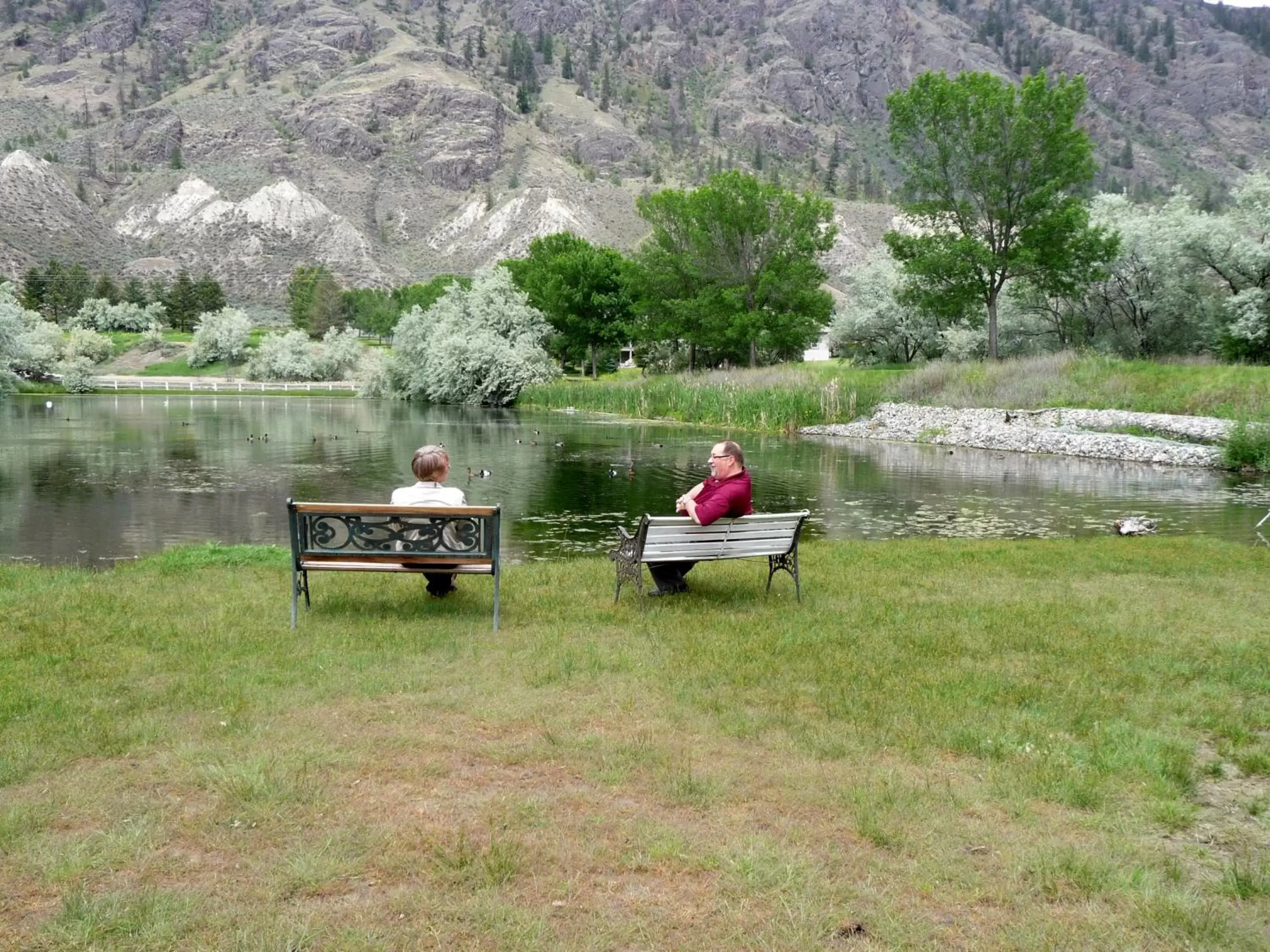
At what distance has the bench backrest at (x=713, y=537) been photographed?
8.98m

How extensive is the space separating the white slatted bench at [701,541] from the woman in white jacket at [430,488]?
171 centimetres

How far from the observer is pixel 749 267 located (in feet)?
212

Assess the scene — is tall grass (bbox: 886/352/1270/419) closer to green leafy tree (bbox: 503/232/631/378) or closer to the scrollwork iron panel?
the scrollwork iron panel

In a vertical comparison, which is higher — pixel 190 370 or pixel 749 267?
pixel 749 267

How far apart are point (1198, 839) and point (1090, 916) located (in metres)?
1.12

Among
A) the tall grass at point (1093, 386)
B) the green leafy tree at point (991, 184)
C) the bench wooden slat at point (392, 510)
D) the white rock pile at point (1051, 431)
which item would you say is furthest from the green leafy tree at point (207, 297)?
the bench wooden slat at point (392, 510)

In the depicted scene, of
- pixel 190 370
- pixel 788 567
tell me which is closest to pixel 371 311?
pixel 190 370

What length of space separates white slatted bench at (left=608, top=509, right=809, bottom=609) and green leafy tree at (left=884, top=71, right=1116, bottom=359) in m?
38.8

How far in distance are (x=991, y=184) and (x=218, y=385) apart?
77.4m

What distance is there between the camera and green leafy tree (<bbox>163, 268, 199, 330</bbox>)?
13562 cm

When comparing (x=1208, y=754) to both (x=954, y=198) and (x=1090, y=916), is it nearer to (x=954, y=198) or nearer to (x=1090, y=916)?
(x=1090, y=916)

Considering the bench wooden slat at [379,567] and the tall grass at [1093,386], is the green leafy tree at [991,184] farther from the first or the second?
the bench wooden slat at [379,567]

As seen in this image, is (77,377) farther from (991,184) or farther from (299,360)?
(991,184)

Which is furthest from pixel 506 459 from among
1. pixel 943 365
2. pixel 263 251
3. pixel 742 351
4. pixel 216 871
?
pixel 263 251
